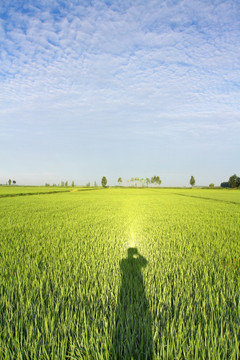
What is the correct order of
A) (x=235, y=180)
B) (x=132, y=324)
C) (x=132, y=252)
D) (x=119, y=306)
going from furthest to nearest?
1. (x=235, y=180)
2. (x=132, y=252)
3. (x=119, y=306)
4. (x=132, y=324)

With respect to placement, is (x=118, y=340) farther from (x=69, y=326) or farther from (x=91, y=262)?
(x=91, y=262)

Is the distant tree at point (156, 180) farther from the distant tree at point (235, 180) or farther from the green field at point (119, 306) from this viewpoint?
the green field at point (119, 306)

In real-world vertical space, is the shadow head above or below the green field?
below

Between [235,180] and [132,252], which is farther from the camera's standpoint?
[235,180]

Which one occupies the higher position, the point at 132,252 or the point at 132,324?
the point at 132,324

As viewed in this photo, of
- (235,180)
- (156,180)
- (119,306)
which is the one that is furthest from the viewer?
(156,180)

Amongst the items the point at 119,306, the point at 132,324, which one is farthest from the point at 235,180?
the point at 132,324

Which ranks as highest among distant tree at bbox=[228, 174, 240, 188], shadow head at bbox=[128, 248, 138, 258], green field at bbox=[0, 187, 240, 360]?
distant tree at bbox=[228, 174, 240, 188]

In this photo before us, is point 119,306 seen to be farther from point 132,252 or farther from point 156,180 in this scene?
point 156,180

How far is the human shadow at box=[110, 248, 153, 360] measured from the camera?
1.39 meters

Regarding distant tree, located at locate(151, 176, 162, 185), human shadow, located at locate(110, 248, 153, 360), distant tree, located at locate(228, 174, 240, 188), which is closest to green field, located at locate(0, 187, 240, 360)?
human shadow, located at locate(110, 248, 153, 360)

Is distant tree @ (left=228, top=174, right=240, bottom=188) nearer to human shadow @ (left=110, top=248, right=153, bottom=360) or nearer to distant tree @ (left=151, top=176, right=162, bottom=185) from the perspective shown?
distant tree @ (left=151, top=176, right=162, bottom=185)

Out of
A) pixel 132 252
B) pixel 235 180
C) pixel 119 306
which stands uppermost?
pixel 235 180

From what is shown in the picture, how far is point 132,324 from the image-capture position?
63.4 inches
